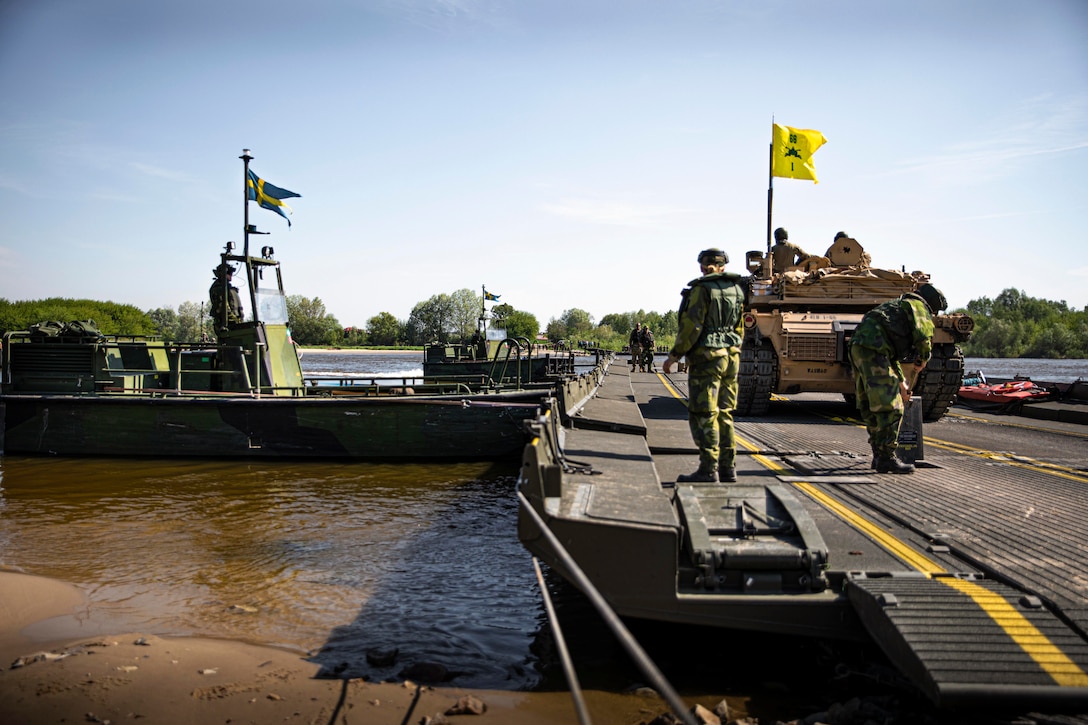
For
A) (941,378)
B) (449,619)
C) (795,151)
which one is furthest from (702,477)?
(795,151)

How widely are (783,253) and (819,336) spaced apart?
257 cm

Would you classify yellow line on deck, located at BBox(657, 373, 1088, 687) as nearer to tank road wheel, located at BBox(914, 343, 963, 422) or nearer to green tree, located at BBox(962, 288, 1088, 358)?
tank road wheel, located at BBox(914, 343, 963, 422)

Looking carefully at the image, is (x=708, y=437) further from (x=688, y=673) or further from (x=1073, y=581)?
(x=1073, y=581)

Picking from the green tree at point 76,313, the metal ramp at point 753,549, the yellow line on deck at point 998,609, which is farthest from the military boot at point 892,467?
the green tree at point 76,313

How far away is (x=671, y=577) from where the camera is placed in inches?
151

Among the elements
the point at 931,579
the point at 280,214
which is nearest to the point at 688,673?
the point at 931,579

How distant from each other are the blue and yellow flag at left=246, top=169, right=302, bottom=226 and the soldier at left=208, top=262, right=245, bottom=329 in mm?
1493

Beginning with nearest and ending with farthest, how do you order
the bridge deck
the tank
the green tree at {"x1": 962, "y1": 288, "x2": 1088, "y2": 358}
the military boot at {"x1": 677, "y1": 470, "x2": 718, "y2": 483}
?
the bridge deck < the military boot at {"x1": 677, "y1": 470, "x2": 718, "y2": 483} < the tank < the green tree at {"x1": 962, "y1": 288, "x2": 1088, "y2": 358}

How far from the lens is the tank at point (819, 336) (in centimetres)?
1165

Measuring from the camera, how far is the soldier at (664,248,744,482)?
5.72 m

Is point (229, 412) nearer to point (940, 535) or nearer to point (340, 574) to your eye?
point (340, 574)

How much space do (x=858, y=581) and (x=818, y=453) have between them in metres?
4.19

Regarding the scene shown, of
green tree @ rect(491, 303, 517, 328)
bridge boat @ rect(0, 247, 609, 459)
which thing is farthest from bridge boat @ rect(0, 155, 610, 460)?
green tree @ rect(491, 303, 517, 328)

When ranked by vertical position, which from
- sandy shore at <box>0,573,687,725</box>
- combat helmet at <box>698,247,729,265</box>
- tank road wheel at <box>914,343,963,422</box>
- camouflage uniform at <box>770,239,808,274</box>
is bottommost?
sandy shore at <box>0,573,687,725</box>
